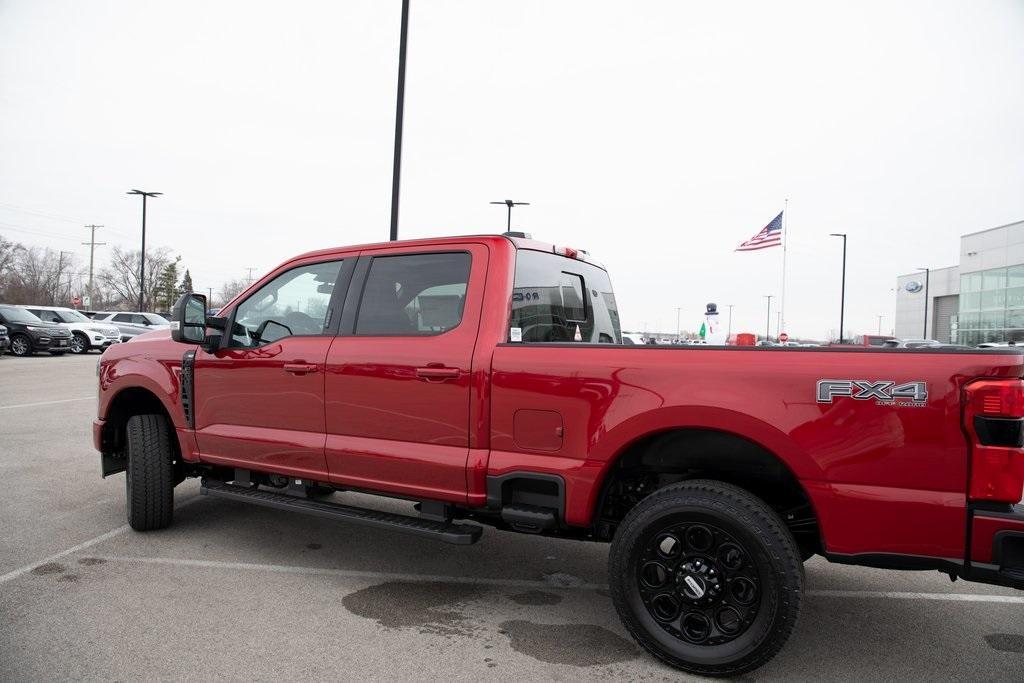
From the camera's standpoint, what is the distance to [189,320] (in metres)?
4.40

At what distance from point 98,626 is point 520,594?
2158mm

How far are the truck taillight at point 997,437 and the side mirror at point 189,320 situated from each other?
4.02 meters

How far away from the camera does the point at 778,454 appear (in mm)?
2912

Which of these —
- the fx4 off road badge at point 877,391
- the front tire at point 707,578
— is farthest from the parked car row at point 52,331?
the fx4 off road badge at point 877,391

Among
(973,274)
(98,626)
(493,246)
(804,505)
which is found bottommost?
(98,626)

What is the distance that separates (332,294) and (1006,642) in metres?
4.05

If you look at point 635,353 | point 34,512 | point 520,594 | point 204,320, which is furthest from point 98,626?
point 635,353

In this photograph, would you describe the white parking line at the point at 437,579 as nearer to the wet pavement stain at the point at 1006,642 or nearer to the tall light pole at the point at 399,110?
the wet pavement stain at the point at 1006,642

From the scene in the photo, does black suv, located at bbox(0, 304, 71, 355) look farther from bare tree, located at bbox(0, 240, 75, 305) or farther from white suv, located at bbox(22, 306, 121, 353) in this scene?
bare tree, located at bbox(0, 240, 75, 305)

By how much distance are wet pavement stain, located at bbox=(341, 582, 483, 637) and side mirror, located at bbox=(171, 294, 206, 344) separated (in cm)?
189

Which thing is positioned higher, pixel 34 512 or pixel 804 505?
pixel 804 505

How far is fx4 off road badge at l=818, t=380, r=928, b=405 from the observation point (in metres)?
2.68

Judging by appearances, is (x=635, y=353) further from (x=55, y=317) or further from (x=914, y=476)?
(x=55, y=317)

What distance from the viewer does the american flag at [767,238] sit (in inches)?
813
